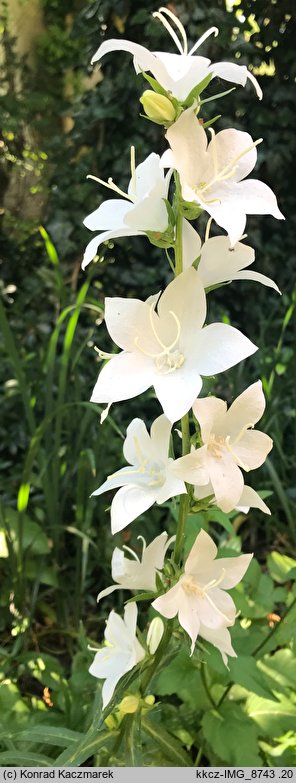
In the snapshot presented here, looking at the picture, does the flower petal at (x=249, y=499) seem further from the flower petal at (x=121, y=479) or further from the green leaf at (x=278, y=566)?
the green leaf at (x=278, y=566)

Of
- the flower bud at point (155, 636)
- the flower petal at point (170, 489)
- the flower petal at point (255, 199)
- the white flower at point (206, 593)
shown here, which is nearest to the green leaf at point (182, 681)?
the flower bud at point (155, 636)

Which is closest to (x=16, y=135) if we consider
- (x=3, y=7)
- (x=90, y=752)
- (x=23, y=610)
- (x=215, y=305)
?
(x=3, y=7)

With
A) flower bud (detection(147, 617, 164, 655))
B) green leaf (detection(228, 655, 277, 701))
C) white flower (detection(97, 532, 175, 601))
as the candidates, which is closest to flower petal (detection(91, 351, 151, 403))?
→ white flower (detection(97, 532, 175, 601))

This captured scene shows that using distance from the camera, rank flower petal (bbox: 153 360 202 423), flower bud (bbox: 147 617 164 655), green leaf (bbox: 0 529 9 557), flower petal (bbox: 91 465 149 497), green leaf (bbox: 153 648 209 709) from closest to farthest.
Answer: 1. flower petal (bbox: 153 360 202 423)
2. flower petal (bbox: 91 465 149 497)
3. flower bud (bbox: 147 617 164 655)
4. green leaf (bbox: 153 648 209 709)
5. green leaf (bbox: 0 529 9 557)

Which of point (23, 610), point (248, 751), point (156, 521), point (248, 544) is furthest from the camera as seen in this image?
point (248, 544)

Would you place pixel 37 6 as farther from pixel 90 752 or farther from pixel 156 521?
pixel 90 752

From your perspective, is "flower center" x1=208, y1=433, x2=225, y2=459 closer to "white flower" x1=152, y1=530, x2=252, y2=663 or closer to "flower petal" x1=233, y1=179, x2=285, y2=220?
"white flower" x1=152, y1=530, x2=252, y2=663
